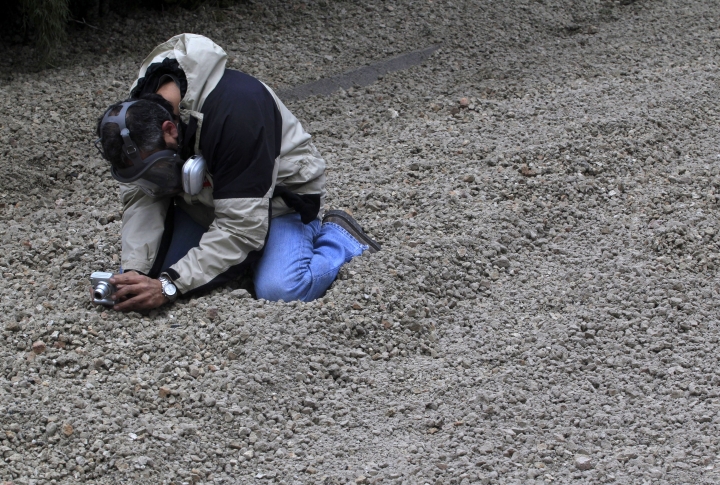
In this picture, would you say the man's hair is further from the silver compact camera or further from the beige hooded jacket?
the silver compact camera

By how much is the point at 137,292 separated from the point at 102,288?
144mm

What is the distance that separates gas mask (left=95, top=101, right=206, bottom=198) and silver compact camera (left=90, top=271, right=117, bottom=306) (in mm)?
401

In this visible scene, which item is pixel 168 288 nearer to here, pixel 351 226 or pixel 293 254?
pixel 293 254

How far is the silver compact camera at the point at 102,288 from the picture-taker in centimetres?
338

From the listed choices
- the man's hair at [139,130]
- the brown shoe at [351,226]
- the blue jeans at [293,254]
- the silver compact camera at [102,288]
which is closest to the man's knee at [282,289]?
the blue jeans at [293,254]

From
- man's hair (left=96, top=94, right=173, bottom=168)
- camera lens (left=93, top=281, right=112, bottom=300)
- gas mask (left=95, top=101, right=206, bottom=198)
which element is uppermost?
man's hair (left=96, top=94, right=173, bottom=168)

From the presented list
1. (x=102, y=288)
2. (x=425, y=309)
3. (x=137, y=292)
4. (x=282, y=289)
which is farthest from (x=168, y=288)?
(x=425, y=309)

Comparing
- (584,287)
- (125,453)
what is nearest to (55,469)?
(125,453)

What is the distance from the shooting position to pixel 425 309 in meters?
3.51

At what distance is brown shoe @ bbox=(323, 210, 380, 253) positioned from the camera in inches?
156

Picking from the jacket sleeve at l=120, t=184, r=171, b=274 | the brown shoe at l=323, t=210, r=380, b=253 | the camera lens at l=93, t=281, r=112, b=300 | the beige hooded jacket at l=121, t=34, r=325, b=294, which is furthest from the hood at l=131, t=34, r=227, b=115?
the brown shoe at l=323, t=210, r=380, b=253

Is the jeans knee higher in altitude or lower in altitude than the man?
lower

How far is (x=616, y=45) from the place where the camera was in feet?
Answer: 20.5

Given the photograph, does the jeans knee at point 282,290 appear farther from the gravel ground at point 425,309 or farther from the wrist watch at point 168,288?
the wrist watch at point 168,288
